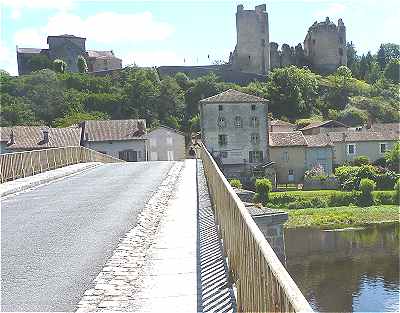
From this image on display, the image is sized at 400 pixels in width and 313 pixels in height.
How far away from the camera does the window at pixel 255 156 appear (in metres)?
61.6

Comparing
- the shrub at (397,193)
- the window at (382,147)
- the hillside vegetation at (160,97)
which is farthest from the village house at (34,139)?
the window at (382,147)

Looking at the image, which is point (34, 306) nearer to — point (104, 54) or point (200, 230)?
point (200, 230)

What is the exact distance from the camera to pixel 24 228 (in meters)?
11.3

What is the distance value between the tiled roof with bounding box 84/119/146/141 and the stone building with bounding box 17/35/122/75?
48183 millimetres

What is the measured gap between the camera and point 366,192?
50.8 metres

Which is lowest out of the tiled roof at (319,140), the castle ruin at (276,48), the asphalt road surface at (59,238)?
the asphalt road surface at (59,238)

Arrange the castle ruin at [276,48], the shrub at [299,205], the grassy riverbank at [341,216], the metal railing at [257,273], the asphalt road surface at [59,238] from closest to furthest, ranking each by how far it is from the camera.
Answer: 1. the metal railing at [257,273]
2. the asphalt road surface at [59,238]
3. the grassy riverbank at [341,216]
4. the shrub at [299,205]
5. the castle ruin at [276,48]

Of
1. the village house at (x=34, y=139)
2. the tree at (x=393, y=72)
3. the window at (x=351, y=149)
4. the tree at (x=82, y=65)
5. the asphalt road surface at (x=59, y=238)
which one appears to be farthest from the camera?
the tree at (x=393, y=72)

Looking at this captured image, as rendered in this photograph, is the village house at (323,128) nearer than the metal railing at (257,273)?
No

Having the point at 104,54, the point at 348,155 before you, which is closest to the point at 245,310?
the point at 348,155

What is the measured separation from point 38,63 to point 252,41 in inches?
1586

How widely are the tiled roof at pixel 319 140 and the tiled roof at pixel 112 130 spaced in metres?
19.0

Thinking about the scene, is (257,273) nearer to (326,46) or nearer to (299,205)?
(299,205)

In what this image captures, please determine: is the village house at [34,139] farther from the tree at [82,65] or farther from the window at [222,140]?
the tree at [82,65]
